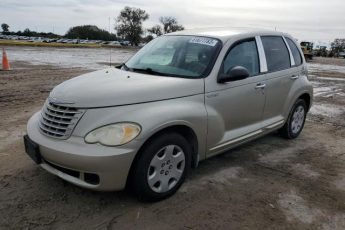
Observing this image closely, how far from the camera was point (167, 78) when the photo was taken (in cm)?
423

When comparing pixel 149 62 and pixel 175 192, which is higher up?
pixel 149 62

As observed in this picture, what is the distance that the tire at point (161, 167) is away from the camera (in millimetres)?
3633

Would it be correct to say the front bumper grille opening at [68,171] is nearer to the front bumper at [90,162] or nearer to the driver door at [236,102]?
the front bumper at [90,162]

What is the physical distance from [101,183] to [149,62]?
6.28ft

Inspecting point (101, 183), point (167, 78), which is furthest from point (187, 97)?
point (101, 183)

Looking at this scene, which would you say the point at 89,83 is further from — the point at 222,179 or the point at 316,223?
the point at 316,223

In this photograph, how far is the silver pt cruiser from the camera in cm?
352

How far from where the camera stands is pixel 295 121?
6.34 meters

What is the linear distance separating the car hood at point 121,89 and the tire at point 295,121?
2506 mm

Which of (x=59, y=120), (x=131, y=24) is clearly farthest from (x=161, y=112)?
(x=131, y=24)

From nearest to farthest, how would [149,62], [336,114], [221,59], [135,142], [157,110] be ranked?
[135,142] → [157,110] → [221,59] → [149,62] → [336,114]

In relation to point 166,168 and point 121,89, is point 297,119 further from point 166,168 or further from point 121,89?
point 121,89

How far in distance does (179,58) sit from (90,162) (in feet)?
6.21

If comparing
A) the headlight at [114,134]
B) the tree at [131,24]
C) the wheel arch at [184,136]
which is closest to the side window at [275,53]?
the wheel arch at [184,136]
